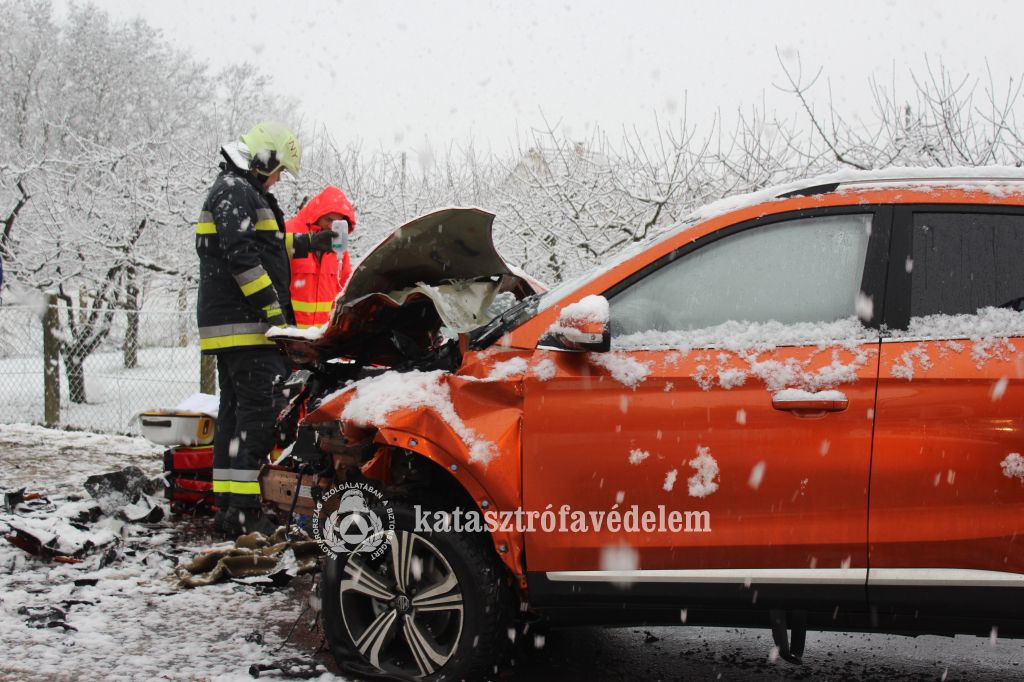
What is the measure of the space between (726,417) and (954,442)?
0.65 meters

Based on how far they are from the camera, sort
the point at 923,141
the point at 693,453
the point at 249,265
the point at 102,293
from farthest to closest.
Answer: the point at 102,293, the point at 923,141, the point at 249,265, the point at 693,453

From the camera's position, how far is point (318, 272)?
19.7ft

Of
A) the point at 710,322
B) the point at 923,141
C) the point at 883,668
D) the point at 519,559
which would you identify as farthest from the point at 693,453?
the point at 923,141

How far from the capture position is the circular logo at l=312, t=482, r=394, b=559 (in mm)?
3236

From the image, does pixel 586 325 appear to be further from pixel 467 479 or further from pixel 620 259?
pixel 467 479

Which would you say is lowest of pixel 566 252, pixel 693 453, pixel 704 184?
pixel 693 453

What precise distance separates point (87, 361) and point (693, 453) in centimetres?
977

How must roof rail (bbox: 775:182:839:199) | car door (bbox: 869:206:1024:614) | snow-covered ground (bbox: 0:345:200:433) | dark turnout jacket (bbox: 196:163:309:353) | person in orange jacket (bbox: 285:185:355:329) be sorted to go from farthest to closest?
1. snow-covered ground (bbox: 0:345:200:433)
2. person in orange jacket (bbox: 285:185:355:329)
3. dark turnout jacket (bbox: 196:163:309:353)
4. roof rail (bbox: 775:182:839:199)
5. car door (bbox: 869:206:1024:614)

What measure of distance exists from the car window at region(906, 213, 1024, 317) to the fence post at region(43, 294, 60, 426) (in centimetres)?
979

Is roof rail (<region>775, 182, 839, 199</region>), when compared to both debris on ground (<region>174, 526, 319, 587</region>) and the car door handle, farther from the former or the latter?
debris on ground (<region>174, 526, 319, 587</region>)

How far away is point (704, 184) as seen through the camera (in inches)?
415

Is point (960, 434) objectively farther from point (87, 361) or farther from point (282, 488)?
point (87, 361)

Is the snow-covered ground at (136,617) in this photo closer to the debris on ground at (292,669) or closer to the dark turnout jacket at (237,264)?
the debris on ground at (292,669)

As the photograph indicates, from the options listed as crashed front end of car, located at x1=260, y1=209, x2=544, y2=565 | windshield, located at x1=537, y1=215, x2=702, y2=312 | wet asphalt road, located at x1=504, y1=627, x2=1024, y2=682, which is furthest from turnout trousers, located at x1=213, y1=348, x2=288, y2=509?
windshield, located at x1=537, y1=215, x2=702, y2=312
